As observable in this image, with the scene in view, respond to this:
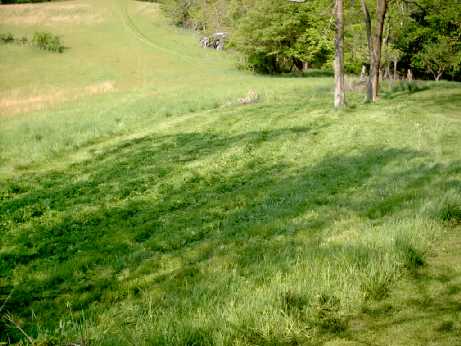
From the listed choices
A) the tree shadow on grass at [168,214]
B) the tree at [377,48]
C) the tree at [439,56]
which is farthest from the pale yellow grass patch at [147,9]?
the tree shadow on grass at [168,214]

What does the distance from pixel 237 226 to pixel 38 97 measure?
48879mm

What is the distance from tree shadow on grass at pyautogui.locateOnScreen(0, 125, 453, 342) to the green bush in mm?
66351

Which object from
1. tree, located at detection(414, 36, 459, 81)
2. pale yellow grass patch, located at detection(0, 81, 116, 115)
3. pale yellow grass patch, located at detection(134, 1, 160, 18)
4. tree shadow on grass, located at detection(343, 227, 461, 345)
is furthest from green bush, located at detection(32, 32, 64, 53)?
tree shadow on grass, located at detection(343, 227, 461, 345)

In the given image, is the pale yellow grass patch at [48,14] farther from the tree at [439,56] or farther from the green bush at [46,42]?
the tree at [439,56]

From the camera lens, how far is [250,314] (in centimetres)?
524

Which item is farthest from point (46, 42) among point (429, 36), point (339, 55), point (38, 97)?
point (339, 55)

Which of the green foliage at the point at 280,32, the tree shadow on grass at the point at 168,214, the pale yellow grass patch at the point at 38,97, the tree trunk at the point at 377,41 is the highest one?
the green foliage at the point at 280,32

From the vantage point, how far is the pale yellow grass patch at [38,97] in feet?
156

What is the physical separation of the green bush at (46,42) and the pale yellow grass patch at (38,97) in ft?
80.1

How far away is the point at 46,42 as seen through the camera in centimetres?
7950

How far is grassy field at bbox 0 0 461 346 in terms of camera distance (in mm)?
5352

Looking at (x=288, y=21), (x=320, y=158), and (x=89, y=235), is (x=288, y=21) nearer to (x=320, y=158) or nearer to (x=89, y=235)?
(x=320, y=158)

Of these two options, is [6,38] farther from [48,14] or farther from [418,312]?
[418,312]

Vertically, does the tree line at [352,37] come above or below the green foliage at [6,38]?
below
